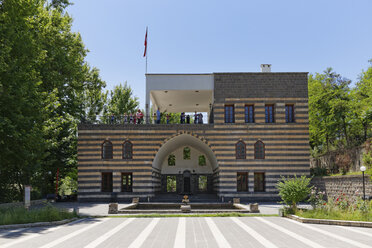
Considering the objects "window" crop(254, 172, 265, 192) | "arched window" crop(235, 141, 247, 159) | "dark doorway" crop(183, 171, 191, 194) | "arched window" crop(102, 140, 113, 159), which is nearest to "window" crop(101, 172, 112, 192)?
"arched window" crop(102, 140, 113, 159)

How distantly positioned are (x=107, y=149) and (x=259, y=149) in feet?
39.9

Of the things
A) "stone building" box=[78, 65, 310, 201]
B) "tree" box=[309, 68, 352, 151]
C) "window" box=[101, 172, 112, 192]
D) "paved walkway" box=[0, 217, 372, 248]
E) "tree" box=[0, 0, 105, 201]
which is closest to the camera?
"paved walkway" box=[0, 217, 372, 248]

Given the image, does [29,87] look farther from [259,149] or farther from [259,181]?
[259,181]

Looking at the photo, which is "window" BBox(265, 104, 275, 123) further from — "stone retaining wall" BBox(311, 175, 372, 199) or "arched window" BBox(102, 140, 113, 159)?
"arched window" BBox(102, 140, 113, 159)

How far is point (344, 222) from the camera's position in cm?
1409

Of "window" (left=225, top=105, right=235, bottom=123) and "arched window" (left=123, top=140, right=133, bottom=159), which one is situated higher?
"window" (left=225, top=105, right=235, bottom=123)

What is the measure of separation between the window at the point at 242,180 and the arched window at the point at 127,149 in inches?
346

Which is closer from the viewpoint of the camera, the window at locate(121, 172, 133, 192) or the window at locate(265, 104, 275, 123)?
the window at locate(121, 172, 133, 192)

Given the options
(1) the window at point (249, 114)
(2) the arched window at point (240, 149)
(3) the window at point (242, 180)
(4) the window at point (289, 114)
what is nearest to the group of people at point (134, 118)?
(2) the arched window at point (240, 149)

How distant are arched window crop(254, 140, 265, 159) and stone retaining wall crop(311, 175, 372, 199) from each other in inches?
190

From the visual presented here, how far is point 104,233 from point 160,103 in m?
23.6

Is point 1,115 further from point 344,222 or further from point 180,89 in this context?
point 344,222

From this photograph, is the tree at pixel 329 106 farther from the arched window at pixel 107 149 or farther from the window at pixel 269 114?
the arched window at pixel 107 149

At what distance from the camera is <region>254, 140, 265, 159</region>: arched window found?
27.4 metres
